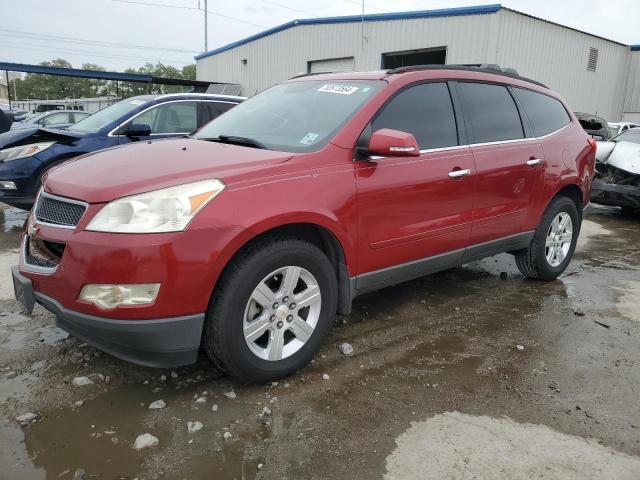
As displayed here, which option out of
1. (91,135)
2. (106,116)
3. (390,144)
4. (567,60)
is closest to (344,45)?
(567,60)

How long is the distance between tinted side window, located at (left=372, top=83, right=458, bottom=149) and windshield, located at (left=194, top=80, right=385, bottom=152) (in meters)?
0.17

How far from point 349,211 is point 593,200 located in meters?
7.26

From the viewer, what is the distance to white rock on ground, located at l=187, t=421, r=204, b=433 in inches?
101

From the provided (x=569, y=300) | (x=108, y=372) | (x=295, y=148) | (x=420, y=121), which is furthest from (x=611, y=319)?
(x=108, y=372)

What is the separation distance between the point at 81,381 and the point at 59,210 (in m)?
0.96

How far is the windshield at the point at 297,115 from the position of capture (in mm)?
3289

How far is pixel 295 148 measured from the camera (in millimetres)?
3164

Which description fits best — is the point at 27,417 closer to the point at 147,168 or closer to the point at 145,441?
the point at 145,441

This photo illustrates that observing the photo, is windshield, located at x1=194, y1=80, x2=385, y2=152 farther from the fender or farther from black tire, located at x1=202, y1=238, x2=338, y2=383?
black tire, located at x1=202, y1=238, x2=338, y2=383

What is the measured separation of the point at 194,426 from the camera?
8.51 feet

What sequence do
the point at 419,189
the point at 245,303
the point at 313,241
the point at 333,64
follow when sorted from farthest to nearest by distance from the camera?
the point at 333,64
the point at 419,189
the point at 313,241
the point at 245,303

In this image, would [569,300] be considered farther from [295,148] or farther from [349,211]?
[295,148]

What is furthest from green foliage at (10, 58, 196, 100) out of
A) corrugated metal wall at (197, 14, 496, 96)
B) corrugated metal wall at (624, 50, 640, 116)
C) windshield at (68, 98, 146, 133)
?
windshield at (68, 98, 146, 133)

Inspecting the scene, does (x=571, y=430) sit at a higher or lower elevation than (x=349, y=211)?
lower
